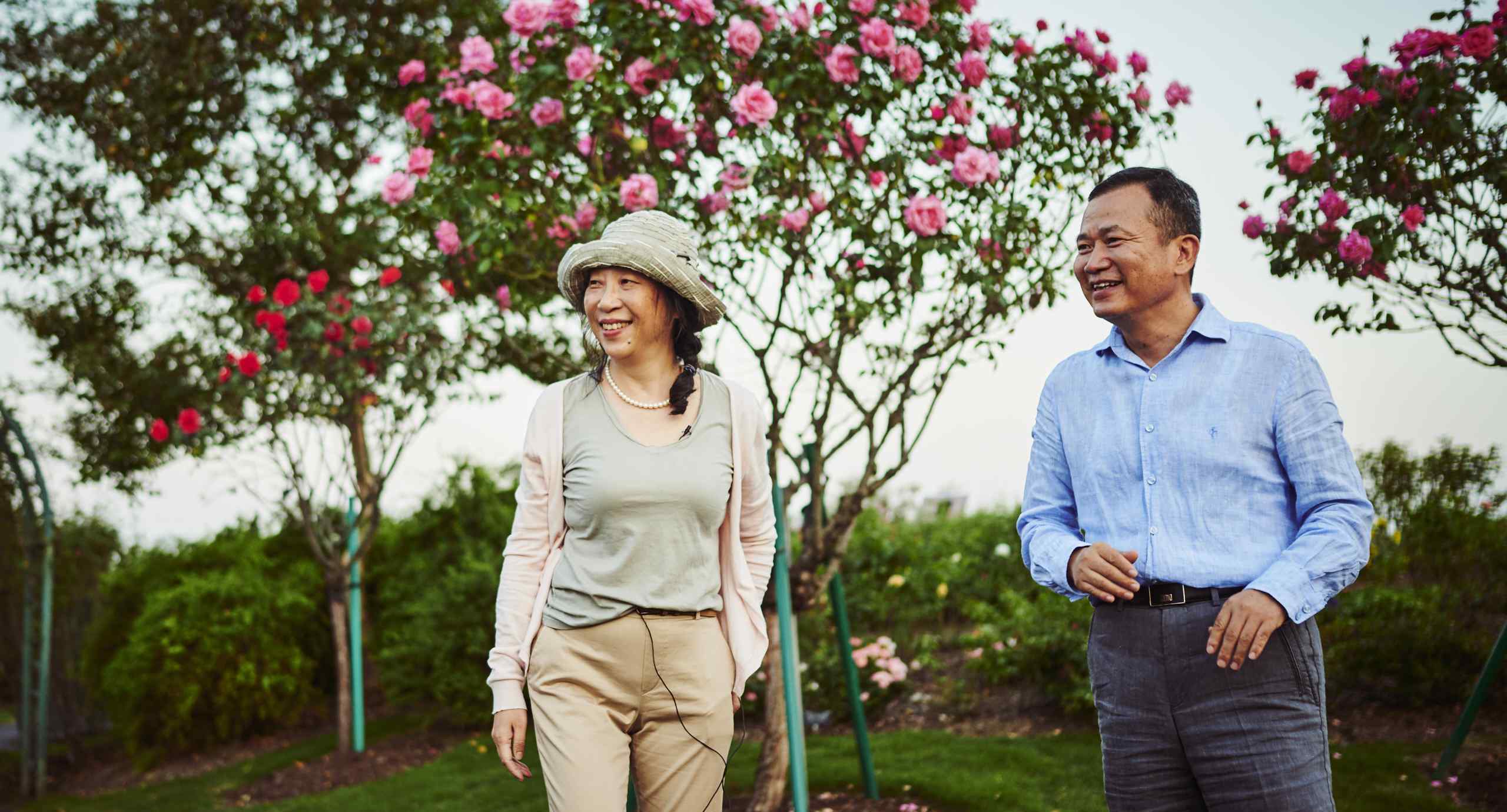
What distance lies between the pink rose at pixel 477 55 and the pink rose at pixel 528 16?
0.19 meters

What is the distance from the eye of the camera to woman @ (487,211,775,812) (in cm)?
255

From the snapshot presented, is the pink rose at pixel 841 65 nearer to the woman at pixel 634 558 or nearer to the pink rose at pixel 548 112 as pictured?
the pink rose at pixel 548 112

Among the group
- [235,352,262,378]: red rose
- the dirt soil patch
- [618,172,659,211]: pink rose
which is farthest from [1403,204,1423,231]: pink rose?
the dirt soil patch

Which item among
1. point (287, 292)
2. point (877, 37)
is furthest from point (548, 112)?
point (287, 292)

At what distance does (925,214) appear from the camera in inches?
167

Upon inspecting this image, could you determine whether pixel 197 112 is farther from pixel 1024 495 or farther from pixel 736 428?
pixel 1024 495

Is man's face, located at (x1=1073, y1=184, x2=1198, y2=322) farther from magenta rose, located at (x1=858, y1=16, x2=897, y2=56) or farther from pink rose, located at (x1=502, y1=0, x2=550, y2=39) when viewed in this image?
pink rose, located at (x1=502, y1=0, x2=550, y2=39)

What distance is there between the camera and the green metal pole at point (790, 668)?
4234mm

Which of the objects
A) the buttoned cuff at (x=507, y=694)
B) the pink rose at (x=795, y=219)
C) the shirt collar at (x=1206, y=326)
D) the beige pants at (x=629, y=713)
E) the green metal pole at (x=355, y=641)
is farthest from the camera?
the green metal pole at (x=355, y=641)

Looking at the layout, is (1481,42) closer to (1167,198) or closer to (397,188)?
(1167,198)

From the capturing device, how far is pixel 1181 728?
208 centimetres

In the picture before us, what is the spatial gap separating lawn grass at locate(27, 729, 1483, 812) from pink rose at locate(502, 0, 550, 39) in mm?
3582

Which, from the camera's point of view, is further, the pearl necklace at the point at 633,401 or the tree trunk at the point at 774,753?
the tree trunk at the point at 774,753

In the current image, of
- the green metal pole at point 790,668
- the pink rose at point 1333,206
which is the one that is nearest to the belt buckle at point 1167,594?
the green metal pole at point 790,668
